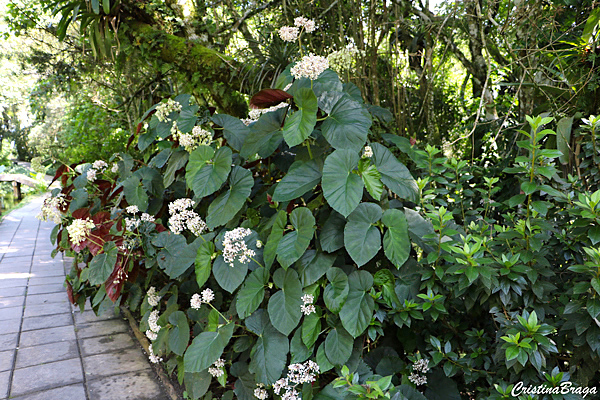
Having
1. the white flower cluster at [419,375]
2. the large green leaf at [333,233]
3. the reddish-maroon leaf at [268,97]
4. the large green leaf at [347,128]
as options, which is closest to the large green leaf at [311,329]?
the large green leaf at [333,233]

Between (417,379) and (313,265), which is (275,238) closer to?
(313,265)

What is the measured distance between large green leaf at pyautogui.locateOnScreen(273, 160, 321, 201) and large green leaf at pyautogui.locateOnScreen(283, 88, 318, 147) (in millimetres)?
127

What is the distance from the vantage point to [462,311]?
1332mm

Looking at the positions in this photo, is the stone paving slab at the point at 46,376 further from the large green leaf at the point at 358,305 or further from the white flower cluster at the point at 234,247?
the large green leaf at the point at 358,305

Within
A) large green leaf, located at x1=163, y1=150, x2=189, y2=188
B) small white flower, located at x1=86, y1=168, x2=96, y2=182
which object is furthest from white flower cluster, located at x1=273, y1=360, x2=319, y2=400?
small white flower, located at x1=86, y1=168, x2=96, y2=182

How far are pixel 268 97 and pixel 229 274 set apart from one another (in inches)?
25.1

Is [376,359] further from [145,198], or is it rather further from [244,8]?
[244,8]

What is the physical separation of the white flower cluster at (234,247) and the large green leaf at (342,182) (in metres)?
0.36

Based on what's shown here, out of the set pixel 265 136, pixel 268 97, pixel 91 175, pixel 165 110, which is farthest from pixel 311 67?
pixel 91 175

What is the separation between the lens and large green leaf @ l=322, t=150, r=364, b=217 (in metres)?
1.17

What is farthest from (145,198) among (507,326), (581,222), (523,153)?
(523,153)

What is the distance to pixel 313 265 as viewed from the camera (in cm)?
130

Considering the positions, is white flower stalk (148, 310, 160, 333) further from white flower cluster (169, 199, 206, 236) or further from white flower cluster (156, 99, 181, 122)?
white flower cluster (156, 99, 181, 122)

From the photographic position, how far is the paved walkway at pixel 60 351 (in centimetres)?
196
